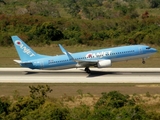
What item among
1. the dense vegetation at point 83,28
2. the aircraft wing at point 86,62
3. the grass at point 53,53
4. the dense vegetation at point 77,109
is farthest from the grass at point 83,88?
A: the dense vegetation at point 83,28

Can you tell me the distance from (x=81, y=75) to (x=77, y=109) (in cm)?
2325

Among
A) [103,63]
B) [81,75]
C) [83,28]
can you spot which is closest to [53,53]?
[81,75]

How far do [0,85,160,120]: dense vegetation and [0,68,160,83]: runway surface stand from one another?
9919 millimetres

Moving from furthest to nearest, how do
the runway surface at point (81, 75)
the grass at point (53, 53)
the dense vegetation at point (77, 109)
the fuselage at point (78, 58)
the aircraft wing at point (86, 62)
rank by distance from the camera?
the grass at point (53, 53), the fuselage at point (78, 58), the aircraft wing at point (86, 62), the runway surface at point (81, 75), the dense vegetation at point (77, 109)

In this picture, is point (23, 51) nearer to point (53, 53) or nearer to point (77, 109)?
point (53, 53)

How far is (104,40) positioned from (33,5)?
47.7 m

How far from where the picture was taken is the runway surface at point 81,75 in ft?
186

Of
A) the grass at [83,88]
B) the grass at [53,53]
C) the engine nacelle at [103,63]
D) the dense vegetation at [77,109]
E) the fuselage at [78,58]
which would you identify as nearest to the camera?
the dense vegetation at [77,109]

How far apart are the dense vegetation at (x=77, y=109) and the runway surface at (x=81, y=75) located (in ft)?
32.5

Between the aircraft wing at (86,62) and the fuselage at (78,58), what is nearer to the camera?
the aircraft wing at (86,62)

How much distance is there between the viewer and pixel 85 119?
3266cm

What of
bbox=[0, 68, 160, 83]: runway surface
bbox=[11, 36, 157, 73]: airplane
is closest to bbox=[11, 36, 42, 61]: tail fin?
bbox=[11, 36, 157, 73]: airplane

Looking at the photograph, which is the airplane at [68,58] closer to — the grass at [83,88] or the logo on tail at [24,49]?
the logo on tail at [24,49]

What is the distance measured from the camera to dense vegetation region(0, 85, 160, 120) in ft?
106
